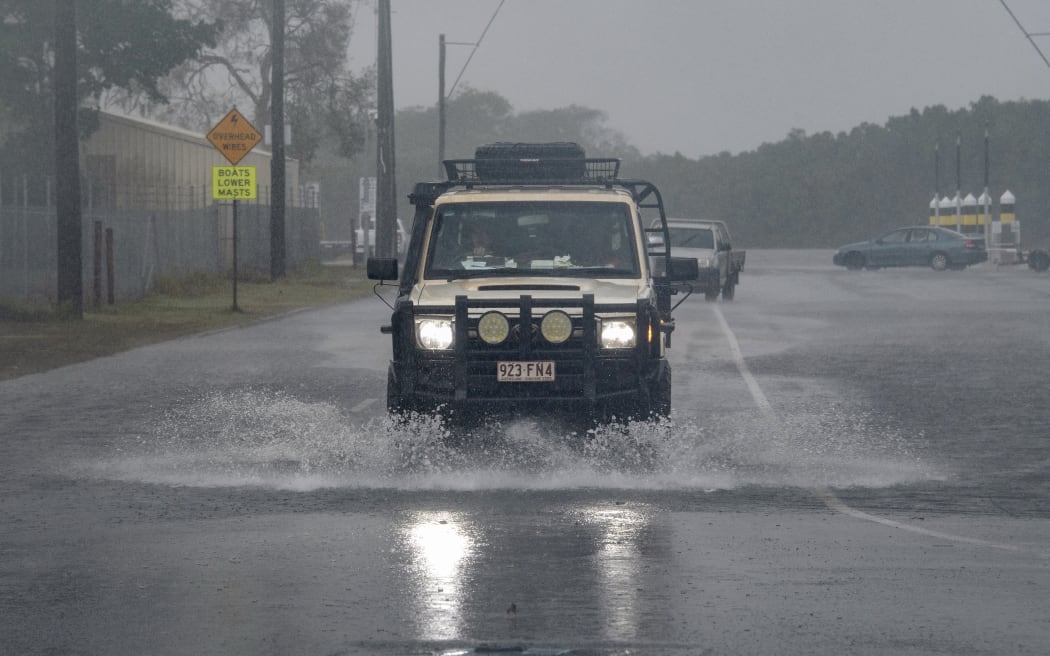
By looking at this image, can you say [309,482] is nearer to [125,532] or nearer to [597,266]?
[125,532]

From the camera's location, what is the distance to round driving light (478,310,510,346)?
11883mm

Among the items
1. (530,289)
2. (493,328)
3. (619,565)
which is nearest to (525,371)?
(493,328)

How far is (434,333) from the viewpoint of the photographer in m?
12.1

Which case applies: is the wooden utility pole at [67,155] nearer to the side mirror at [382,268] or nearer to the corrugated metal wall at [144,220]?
the corrugated metal wall at [144,220]

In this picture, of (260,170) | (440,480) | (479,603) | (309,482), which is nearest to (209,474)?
(309,482)

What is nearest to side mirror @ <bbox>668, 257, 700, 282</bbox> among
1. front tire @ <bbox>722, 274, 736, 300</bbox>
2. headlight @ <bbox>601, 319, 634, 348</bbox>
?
headlight @ <bbox>601, 319, 634, 348</bbox>

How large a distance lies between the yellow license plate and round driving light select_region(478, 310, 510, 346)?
0.17 m

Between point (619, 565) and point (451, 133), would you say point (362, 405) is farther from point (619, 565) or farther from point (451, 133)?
point (451, 133)

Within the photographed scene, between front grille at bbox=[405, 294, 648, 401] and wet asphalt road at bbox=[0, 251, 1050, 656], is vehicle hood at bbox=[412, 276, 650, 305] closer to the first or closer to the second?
front grille at bbox=[405, 294, 648, 401]

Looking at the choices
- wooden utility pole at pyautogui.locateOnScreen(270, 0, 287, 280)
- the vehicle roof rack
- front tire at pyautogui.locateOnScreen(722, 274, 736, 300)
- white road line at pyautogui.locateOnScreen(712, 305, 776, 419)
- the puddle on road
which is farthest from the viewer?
wooden utility pole at pyautogui.locateOnScreen(270, 0, 287, 280)

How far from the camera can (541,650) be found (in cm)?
646

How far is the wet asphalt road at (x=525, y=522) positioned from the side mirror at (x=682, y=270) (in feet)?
4.07

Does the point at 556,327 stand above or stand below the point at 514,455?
above

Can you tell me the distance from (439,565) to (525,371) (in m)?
3.78
